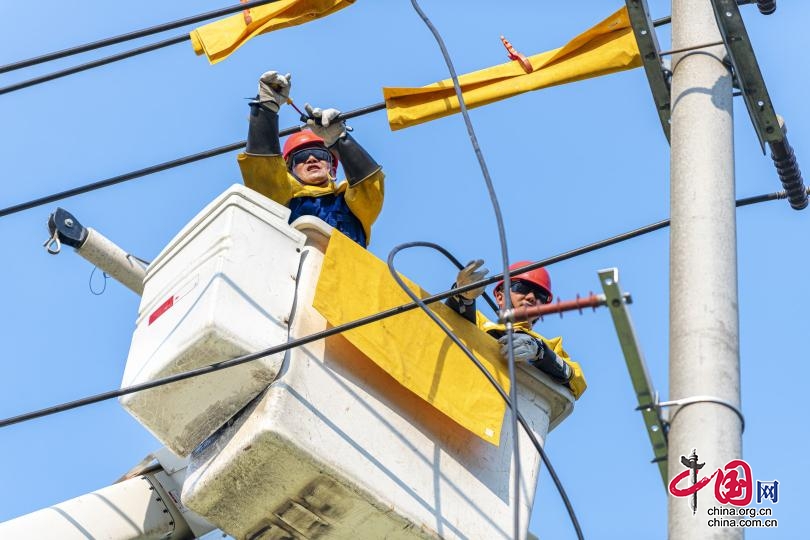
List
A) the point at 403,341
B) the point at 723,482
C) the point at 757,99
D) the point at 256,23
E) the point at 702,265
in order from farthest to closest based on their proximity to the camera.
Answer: the point at 256,23 < the point at 403,341 < the point at 757,99 < the point at 702,265 < the point at 723,482

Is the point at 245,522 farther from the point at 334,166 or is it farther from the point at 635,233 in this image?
the point at 334,166

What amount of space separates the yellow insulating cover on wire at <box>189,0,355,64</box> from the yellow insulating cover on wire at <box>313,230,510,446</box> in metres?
1.78

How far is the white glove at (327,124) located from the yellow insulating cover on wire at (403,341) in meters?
0.72

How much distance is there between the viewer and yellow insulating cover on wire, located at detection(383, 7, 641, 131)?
7.51m

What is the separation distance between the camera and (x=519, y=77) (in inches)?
298

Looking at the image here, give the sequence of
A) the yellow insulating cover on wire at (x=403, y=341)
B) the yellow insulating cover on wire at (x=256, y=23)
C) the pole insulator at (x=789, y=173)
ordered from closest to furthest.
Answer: the pole insulator at (x=789, y=173) → the yellow insulating cover on wire at (x=403, y=341) → the yellow insulating cover on wire at (x=256, y=23)

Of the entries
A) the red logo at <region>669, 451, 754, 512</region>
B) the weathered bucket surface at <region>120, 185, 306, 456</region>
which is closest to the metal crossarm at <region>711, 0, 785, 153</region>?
the red logo at <region>669, 451, 754, 512</region>

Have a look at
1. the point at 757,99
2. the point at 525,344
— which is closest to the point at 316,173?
the point at 525,344

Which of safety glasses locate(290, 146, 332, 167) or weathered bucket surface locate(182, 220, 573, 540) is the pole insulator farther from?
safety glasses locate(290, 146, 332, 167)

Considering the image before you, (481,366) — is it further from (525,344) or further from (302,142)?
(302,142)

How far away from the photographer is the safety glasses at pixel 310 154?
26.7ft

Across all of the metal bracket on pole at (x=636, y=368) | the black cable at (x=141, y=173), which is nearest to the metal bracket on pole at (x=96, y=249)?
the black cable at (x=141, y=173)

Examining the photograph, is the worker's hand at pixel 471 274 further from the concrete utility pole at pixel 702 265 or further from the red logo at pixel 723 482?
the red logo at pixel 723 482

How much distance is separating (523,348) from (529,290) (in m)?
2.09
